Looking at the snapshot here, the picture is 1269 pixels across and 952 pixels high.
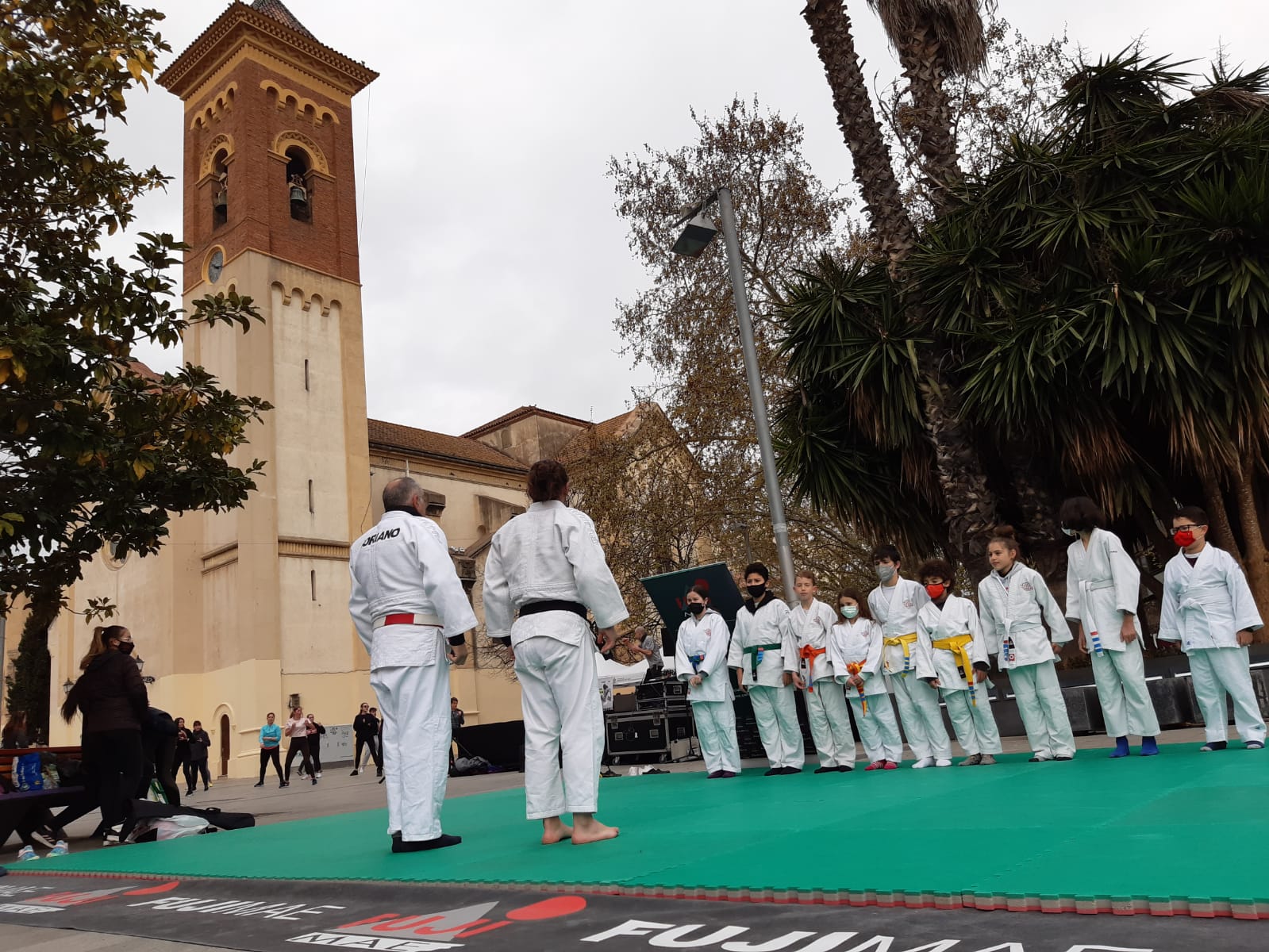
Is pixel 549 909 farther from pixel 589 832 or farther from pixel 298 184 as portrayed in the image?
pixel 298 184

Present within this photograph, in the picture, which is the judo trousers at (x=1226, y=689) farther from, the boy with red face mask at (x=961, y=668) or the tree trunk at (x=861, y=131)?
the tree trunk at (x=861, y=131)

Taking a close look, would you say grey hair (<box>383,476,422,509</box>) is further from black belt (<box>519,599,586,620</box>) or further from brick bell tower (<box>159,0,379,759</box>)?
brick bell tower (<box>159,0,379,759</box>)

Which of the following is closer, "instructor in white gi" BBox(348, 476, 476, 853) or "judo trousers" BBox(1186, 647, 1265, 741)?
"instructor in white gi" BBox(348, 476, 476, 853)

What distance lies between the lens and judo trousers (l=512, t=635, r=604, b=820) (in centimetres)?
554

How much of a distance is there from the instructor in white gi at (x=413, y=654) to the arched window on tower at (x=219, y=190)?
37.1 m

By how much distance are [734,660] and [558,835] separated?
14.8 feet

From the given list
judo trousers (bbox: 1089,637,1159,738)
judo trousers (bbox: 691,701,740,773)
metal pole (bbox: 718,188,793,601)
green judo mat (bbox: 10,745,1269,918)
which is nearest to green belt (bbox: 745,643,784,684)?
judo trousers (bbox: 691,701,740,773)

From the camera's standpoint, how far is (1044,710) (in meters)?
8.07

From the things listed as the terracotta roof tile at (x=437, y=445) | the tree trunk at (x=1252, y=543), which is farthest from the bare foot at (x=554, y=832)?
the terracotta roof tile at (x=437, y=445)

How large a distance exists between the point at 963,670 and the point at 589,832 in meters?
4.37

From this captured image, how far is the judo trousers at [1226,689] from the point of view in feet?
23.5

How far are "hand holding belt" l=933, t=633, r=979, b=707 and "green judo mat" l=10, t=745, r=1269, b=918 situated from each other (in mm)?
749

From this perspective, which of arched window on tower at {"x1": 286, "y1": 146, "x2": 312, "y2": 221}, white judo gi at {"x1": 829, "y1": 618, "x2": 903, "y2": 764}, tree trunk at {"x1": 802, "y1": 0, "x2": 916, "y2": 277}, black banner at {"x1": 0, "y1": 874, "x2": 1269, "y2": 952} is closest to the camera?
black banner at {"x1": 0, "y1": 874, "x2": 1269, "y2": 952}

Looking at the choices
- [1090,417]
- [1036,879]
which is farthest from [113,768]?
[1090,417]
